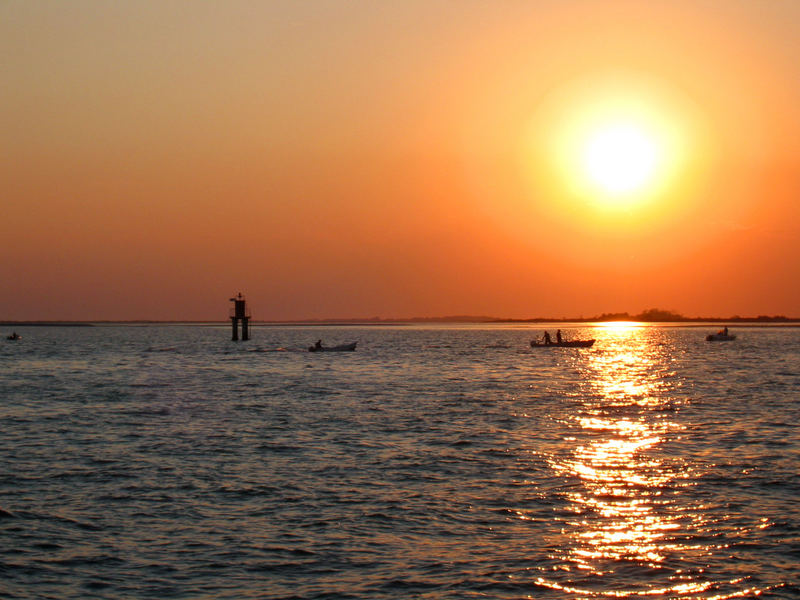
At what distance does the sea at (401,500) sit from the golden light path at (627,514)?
78mm

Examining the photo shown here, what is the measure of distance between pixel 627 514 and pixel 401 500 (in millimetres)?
5956

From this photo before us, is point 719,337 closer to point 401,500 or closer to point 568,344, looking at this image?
point 568,344

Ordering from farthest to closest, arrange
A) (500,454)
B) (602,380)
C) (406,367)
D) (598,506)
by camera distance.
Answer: (406,367) → (602,380) → (500,454) → (598,506)

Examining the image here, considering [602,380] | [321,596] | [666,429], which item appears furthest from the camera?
[602,380]

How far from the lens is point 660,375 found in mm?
77875

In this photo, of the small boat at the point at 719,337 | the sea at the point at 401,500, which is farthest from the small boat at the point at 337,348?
the small boat at the point at 719,337

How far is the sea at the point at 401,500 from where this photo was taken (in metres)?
17.4

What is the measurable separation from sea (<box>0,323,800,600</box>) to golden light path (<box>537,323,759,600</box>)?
0.08 metres

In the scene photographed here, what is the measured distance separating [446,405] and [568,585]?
1327 inches

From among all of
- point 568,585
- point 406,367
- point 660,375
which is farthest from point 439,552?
point 406,367

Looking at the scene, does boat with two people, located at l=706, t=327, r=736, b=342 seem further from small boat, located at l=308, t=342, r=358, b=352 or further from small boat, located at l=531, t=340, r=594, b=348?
small boat, located at l=308, t=342, r=358, b=352

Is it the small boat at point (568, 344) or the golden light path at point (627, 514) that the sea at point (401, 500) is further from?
the small boat at point (568, 344)

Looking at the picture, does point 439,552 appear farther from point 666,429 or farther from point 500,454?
point 666,429

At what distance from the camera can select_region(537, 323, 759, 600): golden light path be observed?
1695 centimetres
